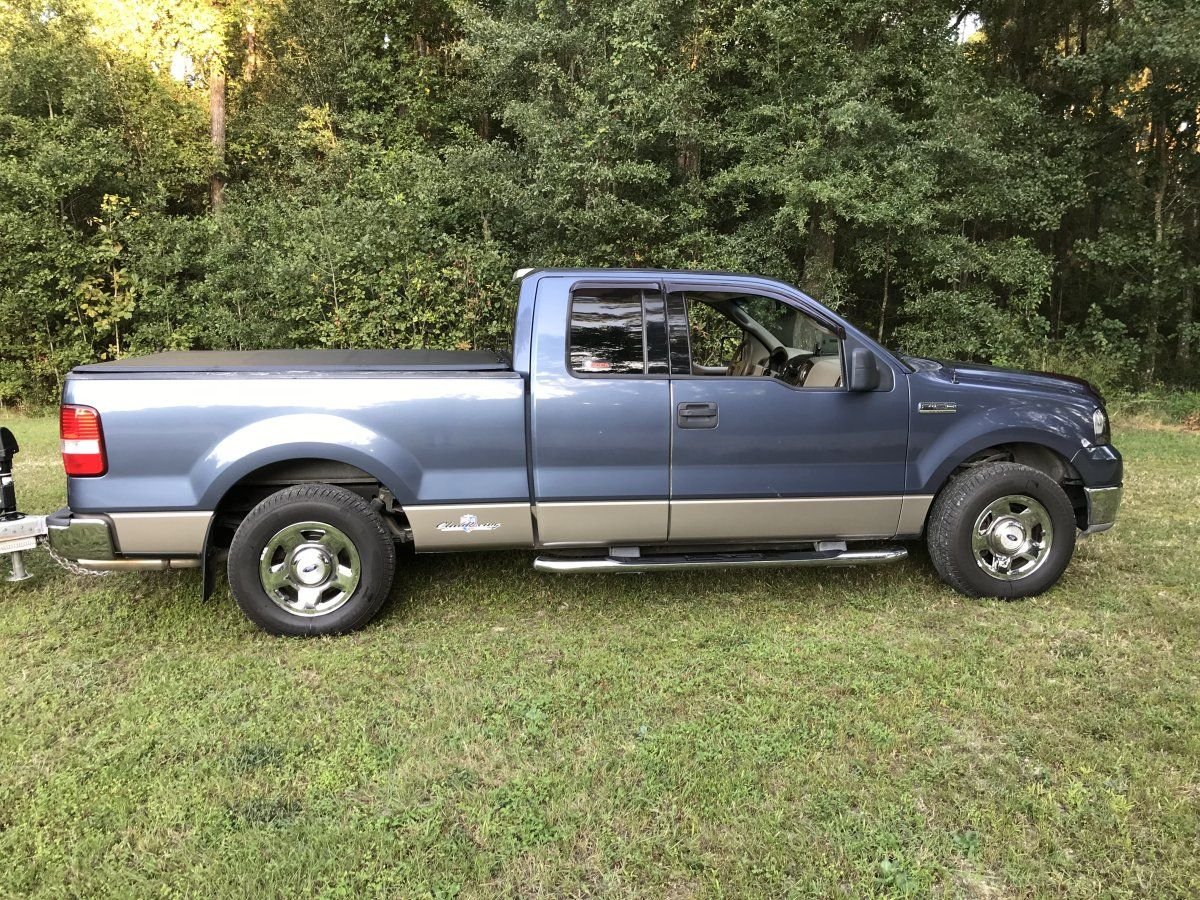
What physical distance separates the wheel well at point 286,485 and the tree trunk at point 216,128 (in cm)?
1350

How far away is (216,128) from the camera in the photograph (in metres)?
15.9

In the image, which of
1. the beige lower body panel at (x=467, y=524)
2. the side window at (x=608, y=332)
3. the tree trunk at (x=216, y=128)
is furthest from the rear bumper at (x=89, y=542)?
the tree trunk at (x=216, y=128)

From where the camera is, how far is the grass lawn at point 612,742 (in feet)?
7.98

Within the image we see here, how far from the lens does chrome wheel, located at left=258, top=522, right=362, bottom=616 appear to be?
154 inches

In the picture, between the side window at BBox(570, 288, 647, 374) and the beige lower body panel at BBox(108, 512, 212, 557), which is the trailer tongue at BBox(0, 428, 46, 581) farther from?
the side window at BBox(570, 288, 647, 374)

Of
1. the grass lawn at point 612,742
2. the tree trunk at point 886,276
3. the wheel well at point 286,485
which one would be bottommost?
the grass lawn at point 612,742

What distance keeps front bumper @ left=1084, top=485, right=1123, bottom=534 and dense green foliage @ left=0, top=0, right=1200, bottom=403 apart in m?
6.83

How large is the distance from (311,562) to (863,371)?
312 cm

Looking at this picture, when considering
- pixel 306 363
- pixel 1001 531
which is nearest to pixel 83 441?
pixel 306 363

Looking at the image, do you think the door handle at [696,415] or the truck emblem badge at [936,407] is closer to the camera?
the door handle at [696,415]

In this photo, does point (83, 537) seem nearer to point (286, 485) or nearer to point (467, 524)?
point (286, 485)

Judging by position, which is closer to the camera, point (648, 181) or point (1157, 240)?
point (648, 181)

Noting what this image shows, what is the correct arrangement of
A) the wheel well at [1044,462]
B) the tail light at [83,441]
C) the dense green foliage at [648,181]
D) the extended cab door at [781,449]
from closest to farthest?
the tail light at [83,441]
the extended cab door at [781,449]
the wheel well at [1044,462]
the dense green foliage at [648,181]

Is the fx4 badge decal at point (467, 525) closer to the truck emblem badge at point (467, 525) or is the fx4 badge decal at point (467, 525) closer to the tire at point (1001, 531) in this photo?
the truck emblem badge at point (467, 525)
